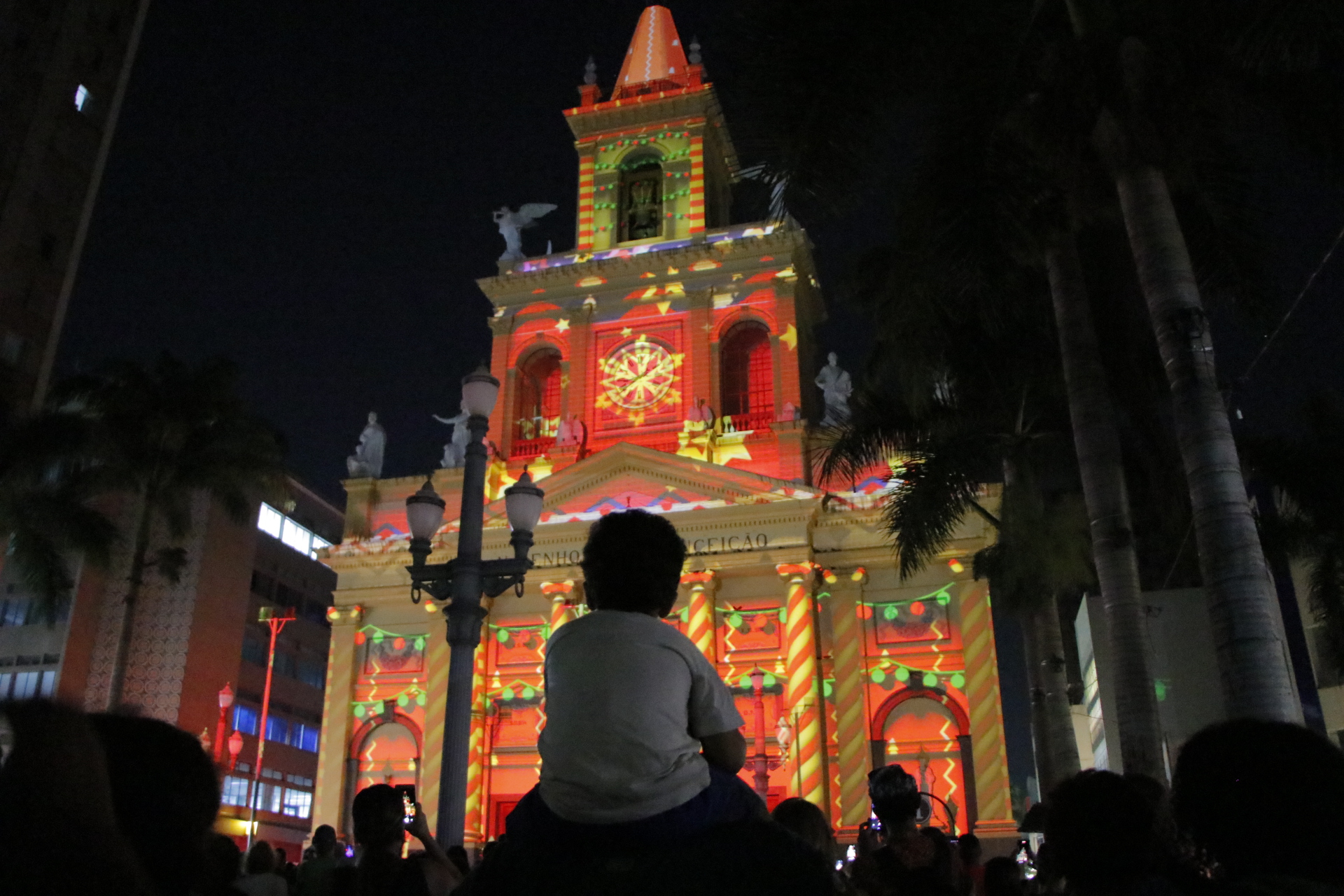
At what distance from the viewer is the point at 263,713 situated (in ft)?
120

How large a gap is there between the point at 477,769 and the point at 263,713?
28.9ft

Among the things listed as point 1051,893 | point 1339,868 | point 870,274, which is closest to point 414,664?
point 870,274

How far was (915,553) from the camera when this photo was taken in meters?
18.1

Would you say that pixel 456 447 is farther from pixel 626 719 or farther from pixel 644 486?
pixel 626 719

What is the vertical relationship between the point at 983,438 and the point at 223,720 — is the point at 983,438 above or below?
above

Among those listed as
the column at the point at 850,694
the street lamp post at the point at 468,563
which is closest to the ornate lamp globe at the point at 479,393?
the street lamp post at the point at 468,563

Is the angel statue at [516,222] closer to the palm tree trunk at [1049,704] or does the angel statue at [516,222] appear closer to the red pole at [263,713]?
the red pole at [263,713]

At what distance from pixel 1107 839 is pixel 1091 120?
34.9 feet

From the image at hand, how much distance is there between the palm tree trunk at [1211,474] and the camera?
933 centimetres

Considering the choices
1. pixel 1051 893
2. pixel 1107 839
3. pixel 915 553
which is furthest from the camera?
pixel 915 553

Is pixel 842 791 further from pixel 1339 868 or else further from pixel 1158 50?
pixel 1339 868

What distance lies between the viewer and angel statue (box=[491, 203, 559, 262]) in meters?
41.2

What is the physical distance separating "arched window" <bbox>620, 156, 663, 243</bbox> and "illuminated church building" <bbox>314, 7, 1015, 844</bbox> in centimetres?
10

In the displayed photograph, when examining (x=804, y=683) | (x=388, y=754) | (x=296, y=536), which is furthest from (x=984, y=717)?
(x=296, y=536)
